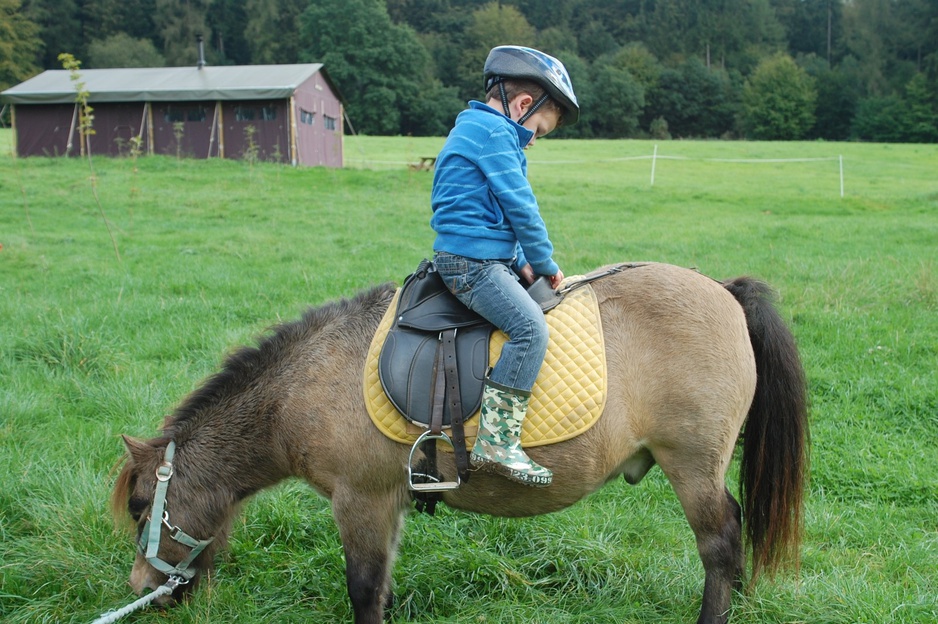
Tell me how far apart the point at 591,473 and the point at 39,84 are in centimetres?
3434

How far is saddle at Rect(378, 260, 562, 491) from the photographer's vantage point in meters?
3.08

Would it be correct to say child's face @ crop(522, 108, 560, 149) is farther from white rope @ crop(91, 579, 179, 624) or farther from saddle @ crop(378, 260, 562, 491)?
white rope @ crop(91, 579, 179, 624)

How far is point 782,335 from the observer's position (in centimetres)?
348

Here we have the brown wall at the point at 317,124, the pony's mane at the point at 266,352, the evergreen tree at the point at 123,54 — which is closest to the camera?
the pony's mane at the point at 266,352

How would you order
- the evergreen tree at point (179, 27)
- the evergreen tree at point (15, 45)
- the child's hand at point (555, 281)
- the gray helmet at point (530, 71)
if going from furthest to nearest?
the evergreen tree at point (179, 27), the evergreen tree at point (15, 45), the child's hand at point (555, 281), the gray helmet at point (530, 71)

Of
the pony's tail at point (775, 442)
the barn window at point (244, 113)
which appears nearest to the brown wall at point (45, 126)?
the barn window at point (244, 113)

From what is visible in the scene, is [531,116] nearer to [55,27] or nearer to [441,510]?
[441,510]

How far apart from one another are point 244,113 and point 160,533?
93.1 ft

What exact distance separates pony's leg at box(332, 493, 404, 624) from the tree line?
61776mm

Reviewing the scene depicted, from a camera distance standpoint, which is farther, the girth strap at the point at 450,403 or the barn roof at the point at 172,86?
the barn roof at the point at 172,86

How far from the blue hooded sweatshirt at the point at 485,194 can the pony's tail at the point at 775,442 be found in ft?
3.98

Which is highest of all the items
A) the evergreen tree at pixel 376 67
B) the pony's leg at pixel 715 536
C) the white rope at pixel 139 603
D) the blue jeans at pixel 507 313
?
the evergreen tree at pixel 376 67

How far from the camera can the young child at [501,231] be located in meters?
3.00

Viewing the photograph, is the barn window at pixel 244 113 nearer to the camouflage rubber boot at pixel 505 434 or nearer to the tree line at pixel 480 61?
the camouflage rubber boot at pixel 505 434
